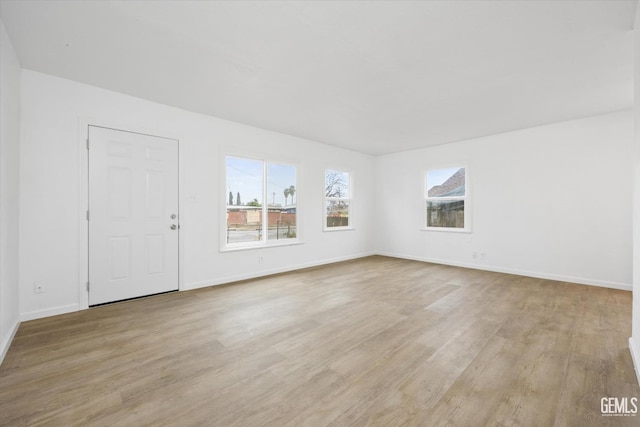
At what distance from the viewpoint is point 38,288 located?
3.00 m

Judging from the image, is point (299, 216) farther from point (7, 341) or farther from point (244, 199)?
point (7, 341)

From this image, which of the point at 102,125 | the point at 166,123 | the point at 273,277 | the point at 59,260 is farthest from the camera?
the point at 273,277

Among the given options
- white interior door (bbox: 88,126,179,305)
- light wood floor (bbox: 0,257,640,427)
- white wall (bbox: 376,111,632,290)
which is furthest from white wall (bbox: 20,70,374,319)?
white wall (bbox: 376,111,632,290)

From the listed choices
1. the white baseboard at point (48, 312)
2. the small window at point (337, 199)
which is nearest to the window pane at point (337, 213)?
the small window at point (337, 199)

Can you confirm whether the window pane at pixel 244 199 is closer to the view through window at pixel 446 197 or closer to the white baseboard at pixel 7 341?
the white baseboard at pixel 7 341

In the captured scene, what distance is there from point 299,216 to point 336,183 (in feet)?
4.94

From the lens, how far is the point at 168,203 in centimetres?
397

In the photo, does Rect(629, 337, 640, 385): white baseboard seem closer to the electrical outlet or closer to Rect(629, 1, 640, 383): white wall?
Rect(629, 1, 640, 383): white wall

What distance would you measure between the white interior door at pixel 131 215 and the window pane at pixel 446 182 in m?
5.28

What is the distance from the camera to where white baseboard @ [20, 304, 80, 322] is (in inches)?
115

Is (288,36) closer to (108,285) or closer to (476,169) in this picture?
(108,285)

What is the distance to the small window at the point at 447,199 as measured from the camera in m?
5.89

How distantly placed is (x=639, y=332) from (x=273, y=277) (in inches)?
169

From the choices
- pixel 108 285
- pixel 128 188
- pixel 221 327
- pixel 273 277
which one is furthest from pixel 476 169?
pixel 108 285
